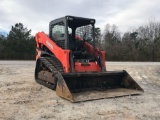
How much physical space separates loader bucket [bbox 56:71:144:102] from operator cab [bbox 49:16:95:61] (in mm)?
965

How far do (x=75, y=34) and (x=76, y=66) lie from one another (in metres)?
1.58

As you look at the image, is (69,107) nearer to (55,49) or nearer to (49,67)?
(49,67)

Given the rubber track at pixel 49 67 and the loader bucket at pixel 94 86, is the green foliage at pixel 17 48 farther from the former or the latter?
the loader bucket at pixel 94 86

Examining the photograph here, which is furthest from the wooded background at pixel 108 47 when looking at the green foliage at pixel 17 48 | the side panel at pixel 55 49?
the side panel at pixel 55 49

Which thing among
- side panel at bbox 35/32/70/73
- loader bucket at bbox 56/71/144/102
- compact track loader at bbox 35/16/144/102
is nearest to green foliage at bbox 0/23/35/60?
side panel at bbox 35/32/70/73

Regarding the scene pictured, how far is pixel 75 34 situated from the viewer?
30.7ft

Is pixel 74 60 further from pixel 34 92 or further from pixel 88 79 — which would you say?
pixel 34 92

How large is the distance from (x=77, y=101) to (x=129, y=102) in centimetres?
143

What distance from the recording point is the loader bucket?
715cm

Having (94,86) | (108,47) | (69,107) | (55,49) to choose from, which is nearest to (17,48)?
(108,47)

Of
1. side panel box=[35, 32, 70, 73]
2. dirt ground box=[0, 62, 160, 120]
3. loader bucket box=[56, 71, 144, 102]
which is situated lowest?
dirt ground box=[0, 62, 160, 120]

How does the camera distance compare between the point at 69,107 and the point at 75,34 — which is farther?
the point at 75,34

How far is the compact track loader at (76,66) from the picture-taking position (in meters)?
7.57

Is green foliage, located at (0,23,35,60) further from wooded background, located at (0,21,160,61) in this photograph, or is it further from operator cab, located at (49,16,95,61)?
operator cab, located at (49,16,95,61)
